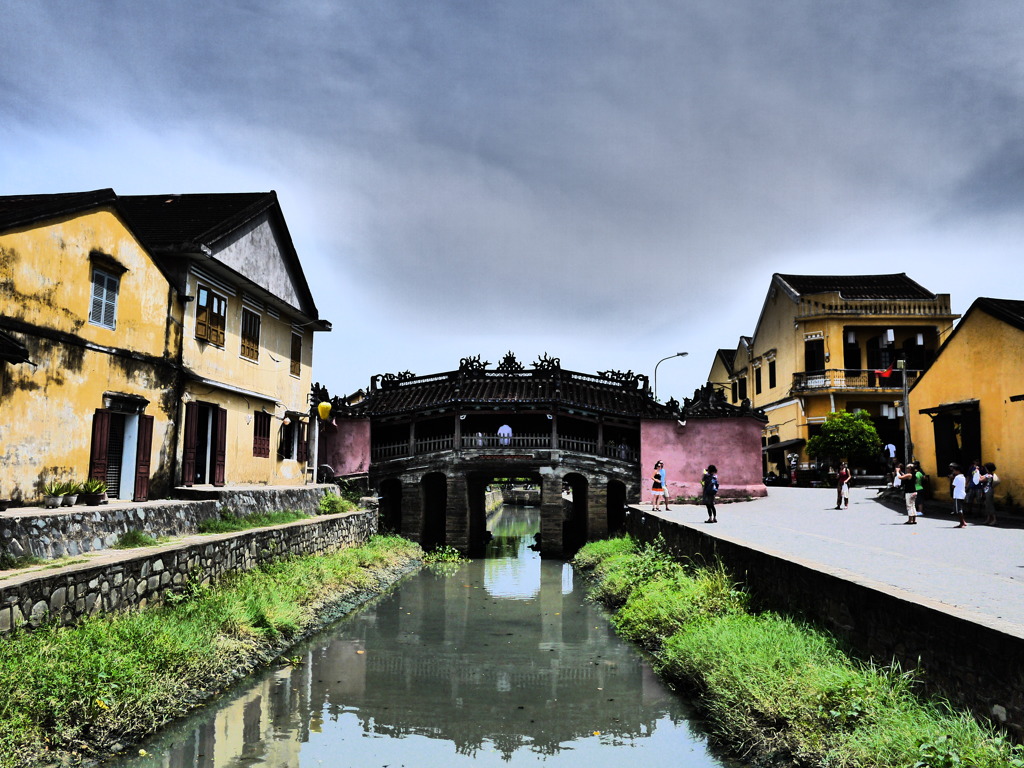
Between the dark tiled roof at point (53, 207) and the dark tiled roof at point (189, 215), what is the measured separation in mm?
909

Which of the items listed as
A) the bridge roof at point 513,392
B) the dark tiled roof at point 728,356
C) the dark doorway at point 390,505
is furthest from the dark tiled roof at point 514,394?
the dark tiled roof at point 728,356

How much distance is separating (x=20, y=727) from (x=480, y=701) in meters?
5.03

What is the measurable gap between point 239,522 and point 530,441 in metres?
14.6

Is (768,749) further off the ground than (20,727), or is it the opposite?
(20,727)

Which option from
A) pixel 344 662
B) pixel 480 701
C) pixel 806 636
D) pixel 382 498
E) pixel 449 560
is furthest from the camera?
pixel 382 498

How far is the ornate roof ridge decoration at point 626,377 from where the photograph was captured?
30.6m

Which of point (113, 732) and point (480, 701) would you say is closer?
point (113, 732)

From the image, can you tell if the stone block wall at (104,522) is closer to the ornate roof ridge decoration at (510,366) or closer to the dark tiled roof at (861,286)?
the ornate roof ridge decoration at (510,366)

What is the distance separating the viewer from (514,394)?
29.0 metres

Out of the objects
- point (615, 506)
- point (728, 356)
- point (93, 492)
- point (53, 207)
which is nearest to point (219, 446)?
point (93, 492)

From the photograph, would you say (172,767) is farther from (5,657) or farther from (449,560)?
(449,560)

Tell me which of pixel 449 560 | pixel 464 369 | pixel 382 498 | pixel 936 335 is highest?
pixel 936 335

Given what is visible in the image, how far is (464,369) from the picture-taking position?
30.0m

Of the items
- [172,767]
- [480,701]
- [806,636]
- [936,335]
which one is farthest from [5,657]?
[936,335]
